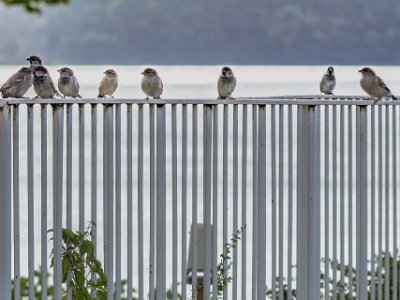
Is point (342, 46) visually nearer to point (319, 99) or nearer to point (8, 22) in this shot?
point (8, 22)

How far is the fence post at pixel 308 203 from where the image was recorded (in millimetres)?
5559

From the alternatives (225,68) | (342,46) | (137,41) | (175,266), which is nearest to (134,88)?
(137,41)

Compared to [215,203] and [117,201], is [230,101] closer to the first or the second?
[215,203]

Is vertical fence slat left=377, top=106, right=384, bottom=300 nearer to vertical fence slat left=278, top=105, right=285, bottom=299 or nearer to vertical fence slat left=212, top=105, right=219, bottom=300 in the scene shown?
vertical fence slat left=278, top=105, right=285, bottom=299

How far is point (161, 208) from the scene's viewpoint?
531cm

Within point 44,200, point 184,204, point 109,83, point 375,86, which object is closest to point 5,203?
point 44,200

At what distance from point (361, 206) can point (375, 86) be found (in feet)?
3.28

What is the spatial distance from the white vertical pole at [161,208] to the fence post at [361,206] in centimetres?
133

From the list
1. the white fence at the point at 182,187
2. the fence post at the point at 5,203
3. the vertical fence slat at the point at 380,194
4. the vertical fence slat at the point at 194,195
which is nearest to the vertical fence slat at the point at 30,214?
the white fence at the point at 182,187

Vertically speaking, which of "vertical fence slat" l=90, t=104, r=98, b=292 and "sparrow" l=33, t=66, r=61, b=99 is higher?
"sparrow" l=33, t=66, r=61, b=99

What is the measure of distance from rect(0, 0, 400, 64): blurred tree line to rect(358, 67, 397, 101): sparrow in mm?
8440

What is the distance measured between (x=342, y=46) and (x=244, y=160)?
11.0 m

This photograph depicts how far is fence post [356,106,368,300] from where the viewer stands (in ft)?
19.3

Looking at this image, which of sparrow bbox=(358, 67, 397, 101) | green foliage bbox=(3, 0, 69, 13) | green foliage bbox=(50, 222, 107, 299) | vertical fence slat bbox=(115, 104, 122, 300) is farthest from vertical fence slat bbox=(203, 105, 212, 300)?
green foliage bbox=(3, 0, 69, 13)
